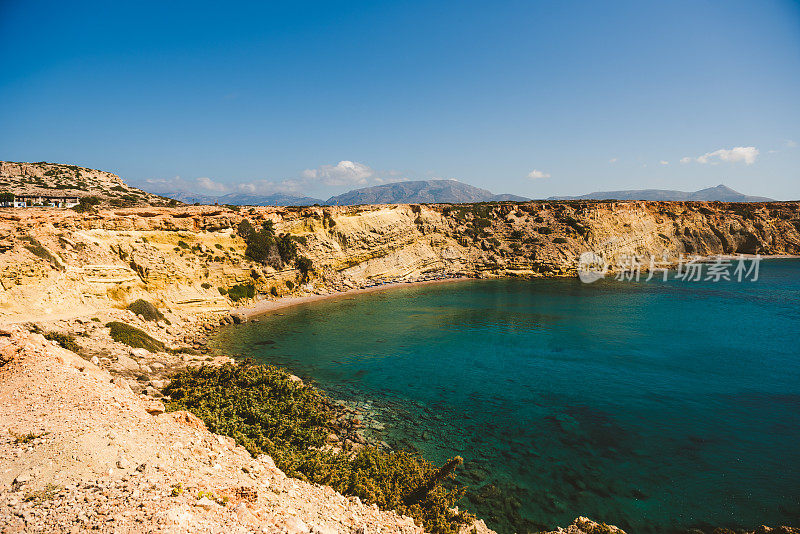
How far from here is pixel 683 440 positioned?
1659 centimetres

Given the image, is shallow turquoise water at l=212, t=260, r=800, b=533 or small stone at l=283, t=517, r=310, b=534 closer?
small stone at l=283, t=517, r=310, b=534

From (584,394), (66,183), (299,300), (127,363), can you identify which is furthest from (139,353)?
(66,183)

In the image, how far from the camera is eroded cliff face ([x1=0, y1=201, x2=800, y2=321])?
88.6 ft

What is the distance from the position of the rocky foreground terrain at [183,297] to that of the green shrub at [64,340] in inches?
20.1

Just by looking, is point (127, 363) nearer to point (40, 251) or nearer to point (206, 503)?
point (206, 503)

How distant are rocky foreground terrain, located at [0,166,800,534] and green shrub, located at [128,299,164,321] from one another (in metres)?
0.95

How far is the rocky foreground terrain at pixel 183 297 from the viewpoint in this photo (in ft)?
23.3

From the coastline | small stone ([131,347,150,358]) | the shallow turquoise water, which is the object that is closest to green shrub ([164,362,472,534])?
the shallow turquoise water

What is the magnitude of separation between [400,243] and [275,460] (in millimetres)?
51241

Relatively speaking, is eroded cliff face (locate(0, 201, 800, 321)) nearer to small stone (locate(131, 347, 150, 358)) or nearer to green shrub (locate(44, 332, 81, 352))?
green shrub (locate(44, 332, 81, 352))

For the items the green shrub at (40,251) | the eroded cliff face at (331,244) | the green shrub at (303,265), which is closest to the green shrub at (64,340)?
the eroded cliff face at (331,244)

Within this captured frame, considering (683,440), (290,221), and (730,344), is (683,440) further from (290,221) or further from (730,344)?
(290,221)

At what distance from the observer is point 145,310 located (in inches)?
1171

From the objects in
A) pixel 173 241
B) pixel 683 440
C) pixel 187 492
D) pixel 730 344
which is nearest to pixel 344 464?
pixel 187 492
